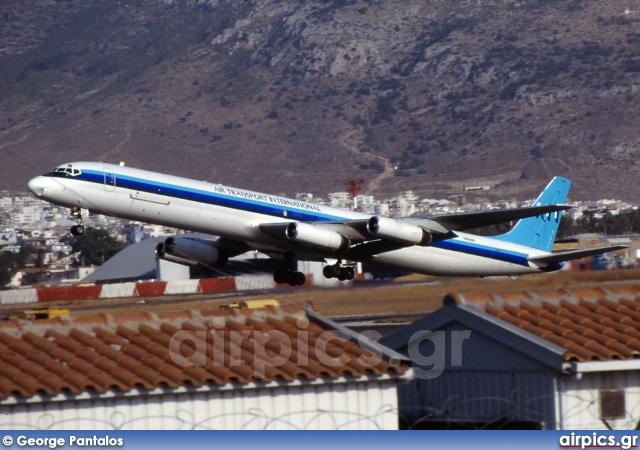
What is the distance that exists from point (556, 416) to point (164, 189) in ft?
75.8

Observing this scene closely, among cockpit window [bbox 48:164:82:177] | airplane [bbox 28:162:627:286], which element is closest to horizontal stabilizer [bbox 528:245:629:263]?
airplane [bbox 28:162:627:286]

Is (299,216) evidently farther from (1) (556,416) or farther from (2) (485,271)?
(1) (556,416)

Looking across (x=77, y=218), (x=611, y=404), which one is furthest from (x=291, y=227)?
(x=611, y=404)

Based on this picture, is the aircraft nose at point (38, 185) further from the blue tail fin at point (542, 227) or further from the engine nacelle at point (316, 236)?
the blue tail fin at point (542, 227)

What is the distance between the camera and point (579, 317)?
44.7 feet

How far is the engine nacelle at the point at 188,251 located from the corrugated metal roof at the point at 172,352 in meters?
Answer: 25.9

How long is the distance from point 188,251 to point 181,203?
5.76 meters

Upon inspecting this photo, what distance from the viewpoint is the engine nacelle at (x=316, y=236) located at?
118ft

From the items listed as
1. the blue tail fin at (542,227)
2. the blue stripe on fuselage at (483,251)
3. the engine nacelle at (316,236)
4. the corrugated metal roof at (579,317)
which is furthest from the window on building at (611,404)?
the blue tail fin at (542,227)

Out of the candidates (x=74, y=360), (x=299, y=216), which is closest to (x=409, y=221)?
(x=299, y=216)

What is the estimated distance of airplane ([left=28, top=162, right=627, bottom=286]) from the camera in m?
33.5

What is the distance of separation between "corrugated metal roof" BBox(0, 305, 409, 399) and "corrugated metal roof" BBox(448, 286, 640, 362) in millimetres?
1911

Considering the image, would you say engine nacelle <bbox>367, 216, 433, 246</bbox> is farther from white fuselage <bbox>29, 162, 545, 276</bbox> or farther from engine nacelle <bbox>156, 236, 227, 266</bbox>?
engine nacelle <bbox>156, 236, 227, 266</bbox>

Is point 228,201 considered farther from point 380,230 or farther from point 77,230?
point 380,230
